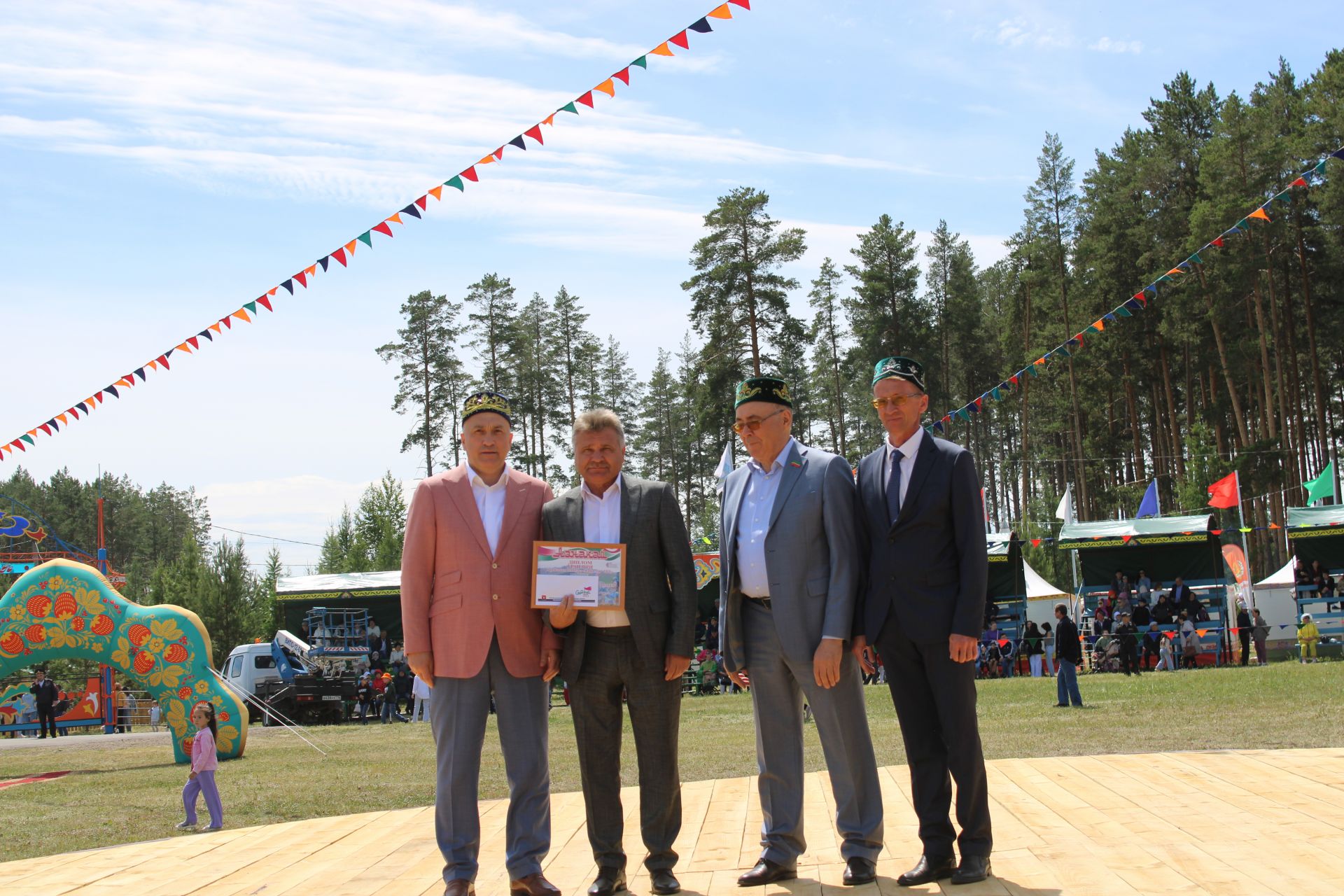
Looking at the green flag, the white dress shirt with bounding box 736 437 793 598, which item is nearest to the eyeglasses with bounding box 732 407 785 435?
the white dress shirt with bounding box 736 437 793 598

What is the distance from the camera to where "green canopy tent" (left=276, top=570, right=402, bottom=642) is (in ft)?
86.2

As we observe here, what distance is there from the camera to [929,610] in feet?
13.3

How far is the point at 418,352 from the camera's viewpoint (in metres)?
43.4

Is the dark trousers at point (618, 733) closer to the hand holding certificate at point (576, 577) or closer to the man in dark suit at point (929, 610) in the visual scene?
the hand holding certificate at point (576, 577)

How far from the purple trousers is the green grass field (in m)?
0.18

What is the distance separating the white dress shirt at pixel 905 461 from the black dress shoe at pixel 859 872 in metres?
1.25

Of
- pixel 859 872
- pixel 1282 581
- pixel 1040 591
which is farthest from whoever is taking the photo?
pixel 1040 591

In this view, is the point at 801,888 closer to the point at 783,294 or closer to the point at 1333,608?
the point at 1333,608

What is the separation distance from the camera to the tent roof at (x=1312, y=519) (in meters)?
22.7

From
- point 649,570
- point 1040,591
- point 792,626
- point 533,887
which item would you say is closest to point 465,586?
point 649,570

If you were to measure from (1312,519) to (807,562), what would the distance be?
22615 mm

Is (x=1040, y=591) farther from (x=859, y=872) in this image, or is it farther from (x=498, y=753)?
(x=859, y=872)

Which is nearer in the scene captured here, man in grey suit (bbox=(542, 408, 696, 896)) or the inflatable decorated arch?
man in grey suit (bbox=(542, 408, 696, 896))

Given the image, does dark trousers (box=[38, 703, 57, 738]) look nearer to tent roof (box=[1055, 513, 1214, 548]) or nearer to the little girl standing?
the little girl standing
